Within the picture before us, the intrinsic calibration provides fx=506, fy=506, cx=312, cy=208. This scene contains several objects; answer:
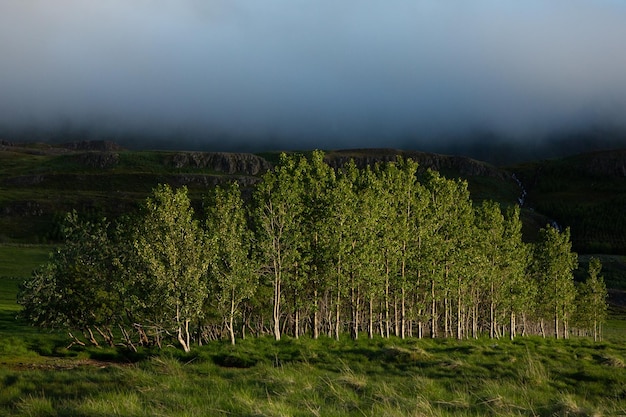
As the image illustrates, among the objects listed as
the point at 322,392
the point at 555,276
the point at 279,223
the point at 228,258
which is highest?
the point at 279,223

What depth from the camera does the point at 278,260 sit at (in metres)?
46.2

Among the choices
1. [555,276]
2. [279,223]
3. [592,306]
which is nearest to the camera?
[279,223]

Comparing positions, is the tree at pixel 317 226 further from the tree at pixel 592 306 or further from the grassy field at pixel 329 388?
the tree at pixel 592 306

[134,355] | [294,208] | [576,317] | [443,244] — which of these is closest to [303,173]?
[294,208]

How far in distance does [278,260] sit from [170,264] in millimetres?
11810

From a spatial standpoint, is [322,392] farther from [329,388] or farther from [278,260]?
[278,260]

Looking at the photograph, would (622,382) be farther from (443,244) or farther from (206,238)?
(443,244)

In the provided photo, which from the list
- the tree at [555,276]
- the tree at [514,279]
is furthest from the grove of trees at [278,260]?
the tree at [555,276]

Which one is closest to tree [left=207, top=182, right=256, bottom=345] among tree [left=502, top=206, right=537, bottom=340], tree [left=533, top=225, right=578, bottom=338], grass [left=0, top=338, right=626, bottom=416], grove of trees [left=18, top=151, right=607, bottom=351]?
grove of trees [left=18, top=151, right=607, bottom=351]

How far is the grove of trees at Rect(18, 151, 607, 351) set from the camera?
124ft

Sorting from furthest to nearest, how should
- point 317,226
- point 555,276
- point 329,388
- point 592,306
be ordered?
1. point 592,306
2. point 555,276
3. point 317,226
4. point 329,388

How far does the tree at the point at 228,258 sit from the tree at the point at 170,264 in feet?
6.58

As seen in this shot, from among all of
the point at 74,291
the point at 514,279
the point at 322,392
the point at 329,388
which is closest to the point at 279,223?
the point at 74,291

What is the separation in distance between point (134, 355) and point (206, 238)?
1017 centimetres
